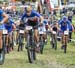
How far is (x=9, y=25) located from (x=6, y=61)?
3346mm

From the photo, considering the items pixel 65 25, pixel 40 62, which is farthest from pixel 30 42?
pixel 65 25

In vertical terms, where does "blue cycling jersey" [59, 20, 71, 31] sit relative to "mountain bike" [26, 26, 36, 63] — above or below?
below

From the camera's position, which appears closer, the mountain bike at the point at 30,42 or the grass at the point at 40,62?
the grass at the point at 40,62

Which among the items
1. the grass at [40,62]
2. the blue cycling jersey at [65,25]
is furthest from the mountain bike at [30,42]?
the blue cycling jersey at [65,25]

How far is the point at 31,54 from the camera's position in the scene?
15.8 metres

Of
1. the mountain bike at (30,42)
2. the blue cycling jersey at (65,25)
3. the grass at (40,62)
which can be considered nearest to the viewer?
the grass at (40,62)

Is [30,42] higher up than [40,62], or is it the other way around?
[30,42]

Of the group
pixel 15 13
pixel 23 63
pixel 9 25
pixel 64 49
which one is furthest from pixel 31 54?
pixel 15 13

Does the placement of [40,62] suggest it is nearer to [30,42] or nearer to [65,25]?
[30,42]

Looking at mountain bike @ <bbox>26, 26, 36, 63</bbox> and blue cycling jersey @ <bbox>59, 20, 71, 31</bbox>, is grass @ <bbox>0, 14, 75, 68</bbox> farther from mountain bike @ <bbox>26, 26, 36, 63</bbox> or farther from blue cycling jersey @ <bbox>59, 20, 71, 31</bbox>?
blue cycling jersey @ <bbox>59, 20, 71, 31</bbox>

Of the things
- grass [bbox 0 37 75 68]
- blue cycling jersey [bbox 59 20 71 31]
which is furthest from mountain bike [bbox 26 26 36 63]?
blue cycling jersey [bbox 59 20 71 31]

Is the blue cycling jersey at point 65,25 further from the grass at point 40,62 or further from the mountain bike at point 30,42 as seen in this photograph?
the mountain bike at point 30,42

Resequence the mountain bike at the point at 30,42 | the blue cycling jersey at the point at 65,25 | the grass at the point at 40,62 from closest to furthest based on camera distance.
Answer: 1. the grass at the point at 40,62
2. the mountain bike at the point at 30,42
3. the blue cycling jersey at the point at 65,25

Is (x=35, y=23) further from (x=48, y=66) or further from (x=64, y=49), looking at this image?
(x=64, y=49)
